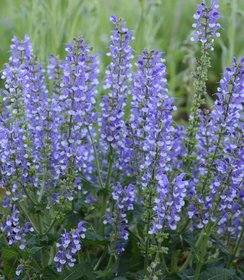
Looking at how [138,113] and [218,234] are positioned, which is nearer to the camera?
[138,113]

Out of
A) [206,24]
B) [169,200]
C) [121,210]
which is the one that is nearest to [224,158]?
[169,200]

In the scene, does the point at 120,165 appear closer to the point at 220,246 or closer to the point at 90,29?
the point at 220,246

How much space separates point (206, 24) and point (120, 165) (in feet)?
3.24

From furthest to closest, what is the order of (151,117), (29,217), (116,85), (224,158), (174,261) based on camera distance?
(174,261)
(116,85)
(29,217)
(224,158)
(151,117)

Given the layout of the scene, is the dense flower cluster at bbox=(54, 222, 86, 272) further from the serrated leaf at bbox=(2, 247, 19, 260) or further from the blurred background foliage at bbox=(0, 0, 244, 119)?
the blurred background foliage at bbox=(0, 0, 244, 119)

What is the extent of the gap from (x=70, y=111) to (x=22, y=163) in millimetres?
388

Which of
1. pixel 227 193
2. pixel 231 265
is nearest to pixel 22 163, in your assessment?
pixel 227 193

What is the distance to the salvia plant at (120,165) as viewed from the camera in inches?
112

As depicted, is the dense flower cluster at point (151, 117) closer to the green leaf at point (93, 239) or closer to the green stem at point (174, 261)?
the green leaf at point (93, 239)

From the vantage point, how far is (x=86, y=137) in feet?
12.0

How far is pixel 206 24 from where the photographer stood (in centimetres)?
301

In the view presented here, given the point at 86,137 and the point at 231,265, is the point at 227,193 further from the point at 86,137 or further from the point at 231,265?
the point at 86,137

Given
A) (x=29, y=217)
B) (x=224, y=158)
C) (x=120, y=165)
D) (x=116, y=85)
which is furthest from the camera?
(x=120, y=165)

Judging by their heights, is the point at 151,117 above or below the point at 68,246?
above
